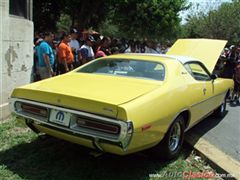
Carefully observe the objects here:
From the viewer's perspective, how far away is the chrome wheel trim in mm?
4514

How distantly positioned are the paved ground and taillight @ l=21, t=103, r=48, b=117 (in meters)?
2.32

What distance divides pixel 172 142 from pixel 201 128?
1696mm

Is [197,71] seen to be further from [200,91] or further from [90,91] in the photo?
[90,91]

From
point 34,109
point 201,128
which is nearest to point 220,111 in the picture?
point 201,128

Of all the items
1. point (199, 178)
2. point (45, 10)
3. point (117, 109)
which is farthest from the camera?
point (45, 10)

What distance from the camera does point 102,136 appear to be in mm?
3557

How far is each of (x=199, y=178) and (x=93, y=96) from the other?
167cm

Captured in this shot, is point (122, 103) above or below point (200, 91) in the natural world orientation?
above

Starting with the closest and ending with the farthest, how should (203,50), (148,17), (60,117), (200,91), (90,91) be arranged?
(60,117) → (90,91) → (200,91) → (203,50) → (148,17)

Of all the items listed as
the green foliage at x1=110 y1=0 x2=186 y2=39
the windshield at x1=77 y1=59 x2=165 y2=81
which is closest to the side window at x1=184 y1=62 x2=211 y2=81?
the windshield at x1=77 y1=59 x2=165 y2=81

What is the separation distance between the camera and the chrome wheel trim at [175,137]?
451 cm

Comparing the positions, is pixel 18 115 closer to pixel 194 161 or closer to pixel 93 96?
pixel 93 96

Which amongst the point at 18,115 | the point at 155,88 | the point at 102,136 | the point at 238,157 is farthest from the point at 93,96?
the point at 238,157

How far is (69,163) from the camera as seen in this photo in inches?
165
